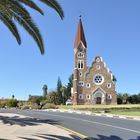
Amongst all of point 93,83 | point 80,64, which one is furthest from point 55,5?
point 80,64

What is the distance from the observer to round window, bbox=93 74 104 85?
284 ft

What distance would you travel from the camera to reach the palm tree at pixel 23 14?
42.1 ft

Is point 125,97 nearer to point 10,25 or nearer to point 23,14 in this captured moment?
point 10,25

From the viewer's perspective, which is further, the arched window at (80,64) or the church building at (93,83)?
the arched window at (80,64)

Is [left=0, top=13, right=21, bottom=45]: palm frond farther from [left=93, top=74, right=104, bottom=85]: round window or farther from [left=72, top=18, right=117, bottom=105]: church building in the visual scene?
[left=93, top=74, right=104, bottom=85]: round window

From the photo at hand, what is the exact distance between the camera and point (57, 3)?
13.5m

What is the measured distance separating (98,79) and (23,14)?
73.9 meters

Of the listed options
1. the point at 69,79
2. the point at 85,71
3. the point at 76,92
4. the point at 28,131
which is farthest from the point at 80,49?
the point at 28,131

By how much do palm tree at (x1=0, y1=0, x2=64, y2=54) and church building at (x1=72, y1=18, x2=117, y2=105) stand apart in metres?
Answer: 69.6

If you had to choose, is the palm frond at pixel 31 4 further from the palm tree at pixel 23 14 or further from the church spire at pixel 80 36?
the church spire at pixel 80 36

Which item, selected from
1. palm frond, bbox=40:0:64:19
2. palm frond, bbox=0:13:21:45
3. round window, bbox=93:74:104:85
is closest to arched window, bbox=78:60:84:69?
round window, bbox=93:74:104:85

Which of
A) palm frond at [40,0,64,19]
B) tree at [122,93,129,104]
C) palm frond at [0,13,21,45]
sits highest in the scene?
tree at [122,93,129,104]

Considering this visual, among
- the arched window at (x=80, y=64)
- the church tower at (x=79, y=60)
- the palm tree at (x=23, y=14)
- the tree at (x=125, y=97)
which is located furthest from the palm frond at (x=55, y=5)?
the tree at (x=125, y=97)

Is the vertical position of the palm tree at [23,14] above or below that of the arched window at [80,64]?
below
